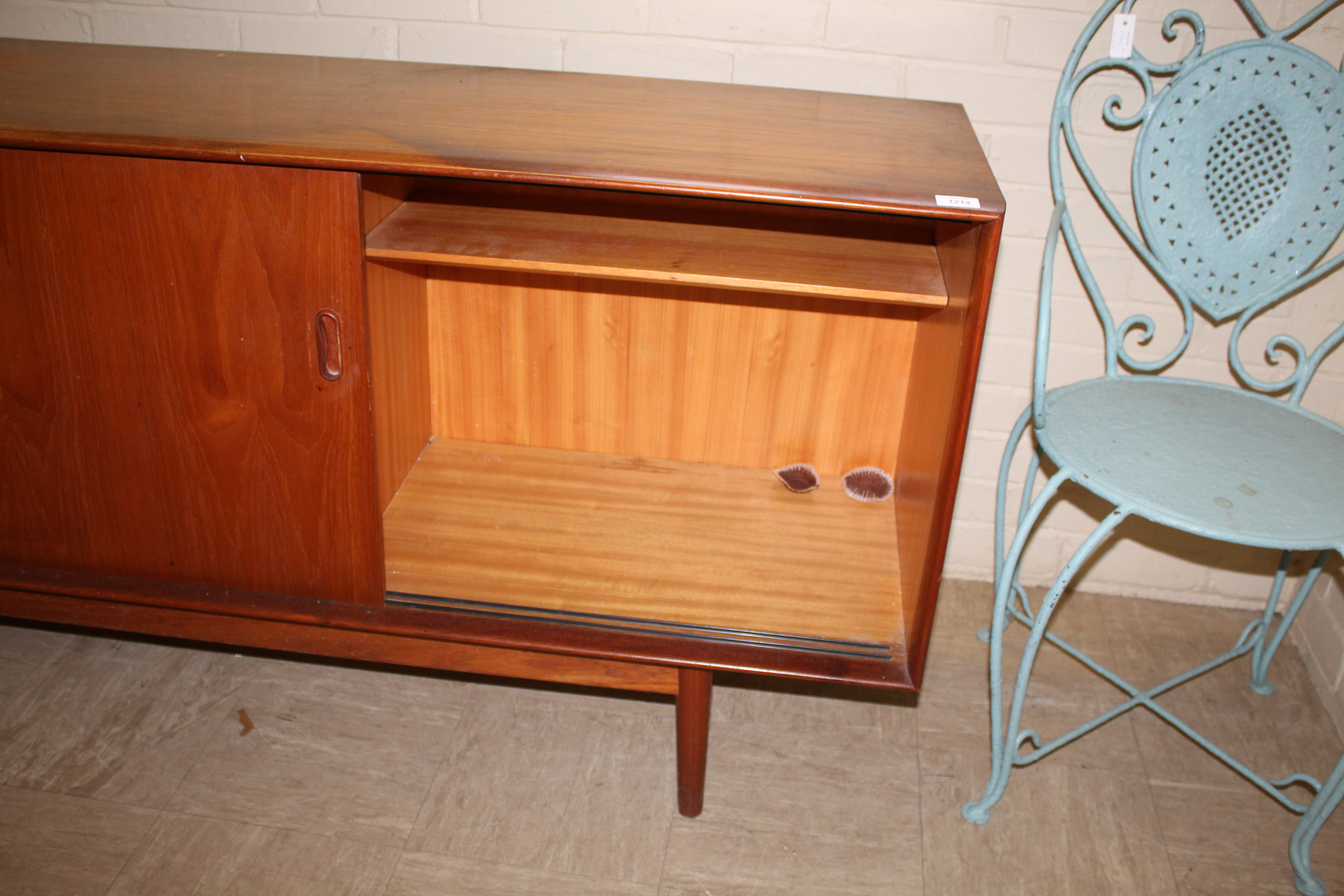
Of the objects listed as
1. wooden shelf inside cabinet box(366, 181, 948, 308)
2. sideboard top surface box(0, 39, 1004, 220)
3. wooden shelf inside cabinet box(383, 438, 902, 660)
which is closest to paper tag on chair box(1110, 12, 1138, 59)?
sideboard top surface box(0, 39, 1004, 220)

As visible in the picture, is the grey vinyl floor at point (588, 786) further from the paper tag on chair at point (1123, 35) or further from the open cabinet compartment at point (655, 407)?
the paper tag on chair at point (1123, 35)

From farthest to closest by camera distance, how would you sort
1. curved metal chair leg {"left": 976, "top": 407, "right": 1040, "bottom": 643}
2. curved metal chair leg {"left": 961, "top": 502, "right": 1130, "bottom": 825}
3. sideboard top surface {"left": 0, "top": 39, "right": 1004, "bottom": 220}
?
curved metal chair leg {"left": 976, "top": 407, "right": 1040, "bottom": 643} → curved metal chair leg {"left": 961, "top": 502, "right": 1130, "bottom": 825} → sideboard top surface {"left": 0, "top": 39, "right": 1004, "bottom": 220}

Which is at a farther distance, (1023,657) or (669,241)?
(1023,657)

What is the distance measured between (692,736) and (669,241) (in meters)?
0.69

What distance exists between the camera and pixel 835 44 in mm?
1633

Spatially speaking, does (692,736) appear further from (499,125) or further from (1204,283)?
(1204,283)

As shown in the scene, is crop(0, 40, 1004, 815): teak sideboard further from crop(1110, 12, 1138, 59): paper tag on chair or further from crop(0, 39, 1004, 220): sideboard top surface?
crop(1110, 12, 1138, 59): paper tag on chair

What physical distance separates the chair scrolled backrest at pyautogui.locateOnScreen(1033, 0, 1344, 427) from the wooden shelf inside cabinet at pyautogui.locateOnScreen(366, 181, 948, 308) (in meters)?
0.25

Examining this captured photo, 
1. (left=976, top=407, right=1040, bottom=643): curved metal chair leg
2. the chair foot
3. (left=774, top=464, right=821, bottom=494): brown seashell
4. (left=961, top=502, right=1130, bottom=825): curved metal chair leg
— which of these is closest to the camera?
(left=961, top=502, right=1130, bottom=825): curved metal chair leg

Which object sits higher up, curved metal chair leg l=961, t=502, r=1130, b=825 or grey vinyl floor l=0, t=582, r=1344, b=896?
curved metal chair leg l=961, t=502, r=1130, b=825

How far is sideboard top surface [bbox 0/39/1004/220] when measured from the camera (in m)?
1.18

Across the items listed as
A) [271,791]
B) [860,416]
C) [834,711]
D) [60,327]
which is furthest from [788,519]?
[60,327]

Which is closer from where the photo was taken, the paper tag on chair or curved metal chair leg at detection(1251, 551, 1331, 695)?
the paper tag on chair

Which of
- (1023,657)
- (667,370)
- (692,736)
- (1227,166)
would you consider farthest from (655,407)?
(1227,166)
